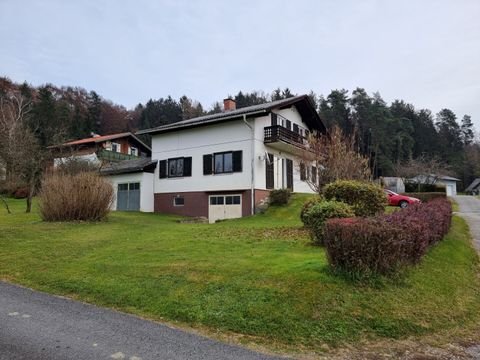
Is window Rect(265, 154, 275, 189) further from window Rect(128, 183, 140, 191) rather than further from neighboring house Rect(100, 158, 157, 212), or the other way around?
window Rect(128, 183, 140, 191)

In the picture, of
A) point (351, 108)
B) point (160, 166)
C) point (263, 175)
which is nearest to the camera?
point (263, 175)

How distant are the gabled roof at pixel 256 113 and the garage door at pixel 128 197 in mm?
4022

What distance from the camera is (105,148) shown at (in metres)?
41.3

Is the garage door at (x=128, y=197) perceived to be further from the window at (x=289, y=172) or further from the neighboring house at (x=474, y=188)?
the neighboring house at (x=474, y=188)

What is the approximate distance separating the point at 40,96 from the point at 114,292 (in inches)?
2134

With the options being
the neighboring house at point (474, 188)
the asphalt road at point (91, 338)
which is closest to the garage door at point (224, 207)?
the asphalt road at point (91, 338)

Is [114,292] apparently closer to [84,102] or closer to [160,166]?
[160,166]

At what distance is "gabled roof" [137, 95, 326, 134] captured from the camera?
21975 mm

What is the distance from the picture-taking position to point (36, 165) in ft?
77.8

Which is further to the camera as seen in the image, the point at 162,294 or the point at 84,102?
the point at 84,102

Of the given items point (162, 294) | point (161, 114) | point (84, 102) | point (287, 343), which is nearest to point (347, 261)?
point (287, 343)

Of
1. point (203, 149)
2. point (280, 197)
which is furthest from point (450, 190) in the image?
point (203, 149)

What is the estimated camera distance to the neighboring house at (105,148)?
35812mm

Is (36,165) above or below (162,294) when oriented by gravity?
above
